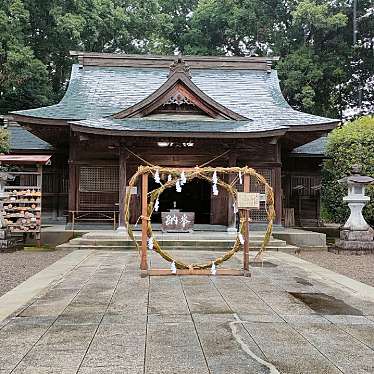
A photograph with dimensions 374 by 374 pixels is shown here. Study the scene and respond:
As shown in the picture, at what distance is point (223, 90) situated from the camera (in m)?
21.2

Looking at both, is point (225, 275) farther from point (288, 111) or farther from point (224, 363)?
point (288, 111)

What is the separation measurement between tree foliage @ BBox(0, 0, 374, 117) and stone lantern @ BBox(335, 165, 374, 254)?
1779cm

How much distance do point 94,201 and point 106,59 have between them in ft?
26.8

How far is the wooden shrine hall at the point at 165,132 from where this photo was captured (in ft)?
52.0

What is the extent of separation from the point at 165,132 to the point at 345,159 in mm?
6575

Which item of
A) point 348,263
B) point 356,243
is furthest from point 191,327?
point 356,243

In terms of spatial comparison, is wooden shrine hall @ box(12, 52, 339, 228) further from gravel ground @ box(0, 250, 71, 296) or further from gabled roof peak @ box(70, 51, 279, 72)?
gravel ground @ box(0, 250, 71, 296)

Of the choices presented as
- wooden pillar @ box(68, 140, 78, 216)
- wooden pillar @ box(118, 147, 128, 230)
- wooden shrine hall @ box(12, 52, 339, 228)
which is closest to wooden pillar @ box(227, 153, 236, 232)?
wooden shrine hall @ box(12, 52, 339, 228)

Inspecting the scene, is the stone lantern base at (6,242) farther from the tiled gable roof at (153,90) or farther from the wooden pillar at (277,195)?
the wooden pillar at (277,195)

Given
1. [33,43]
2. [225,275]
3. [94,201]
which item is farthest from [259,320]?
[33,43]

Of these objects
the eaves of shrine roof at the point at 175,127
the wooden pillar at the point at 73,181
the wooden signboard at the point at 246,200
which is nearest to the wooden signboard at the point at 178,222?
the eaves of shrine roof at the point at 175,127

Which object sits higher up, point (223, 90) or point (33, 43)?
point (33, 43)

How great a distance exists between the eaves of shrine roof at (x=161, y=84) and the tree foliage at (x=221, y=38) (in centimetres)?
780

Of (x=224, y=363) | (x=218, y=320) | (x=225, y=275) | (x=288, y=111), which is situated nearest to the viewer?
(x=224, y=363)
